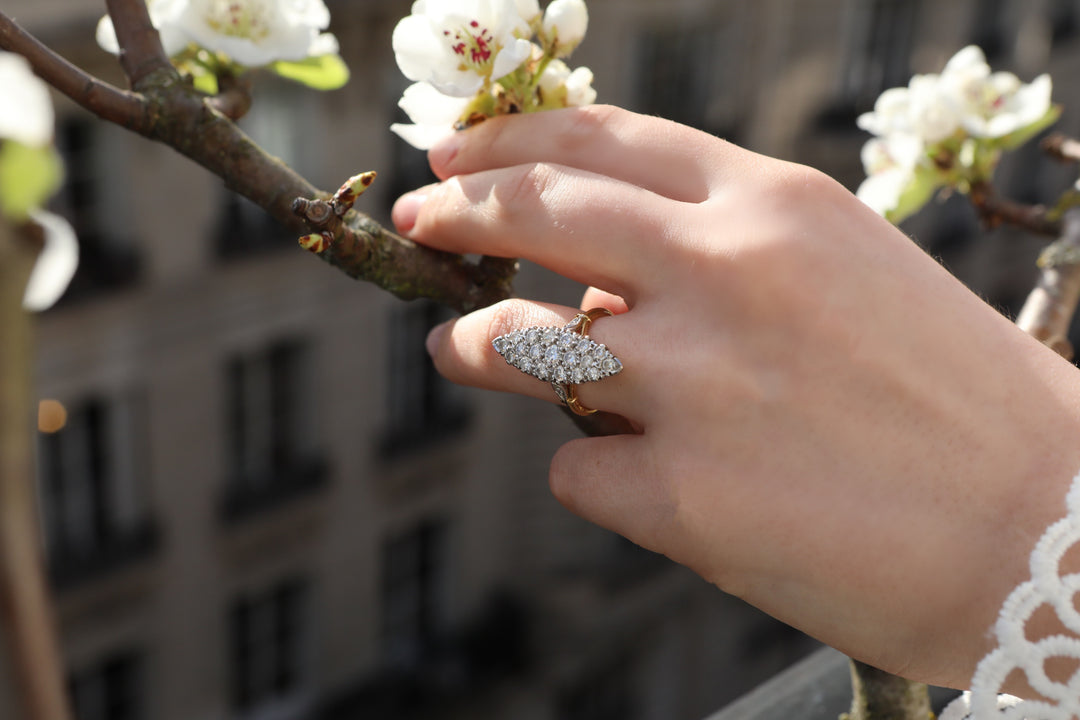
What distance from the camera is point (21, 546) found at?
29 cm

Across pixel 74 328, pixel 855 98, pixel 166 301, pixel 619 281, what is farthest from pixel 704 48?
pixel 619 281

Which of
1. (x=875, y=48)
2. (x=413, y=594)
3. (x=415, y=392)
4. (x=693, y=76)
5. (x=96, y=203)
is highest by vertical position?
(x=875, y=48)

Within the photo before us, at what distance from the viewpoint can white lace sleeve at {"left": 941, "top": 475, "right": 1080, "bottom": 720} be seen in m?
0.87

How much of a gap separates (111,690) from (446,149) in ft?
26.5

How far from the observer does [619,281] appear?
93cm

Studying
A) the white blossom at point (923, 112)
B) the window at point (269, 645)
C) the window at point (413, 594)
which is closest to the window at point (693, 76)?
the window at point (413, 594)

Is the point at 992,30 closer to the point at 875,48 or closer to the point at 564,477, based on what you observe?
the point at 875,48

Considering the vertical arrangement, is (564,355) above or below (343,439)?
above

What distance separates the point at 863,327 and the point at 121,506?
738cm

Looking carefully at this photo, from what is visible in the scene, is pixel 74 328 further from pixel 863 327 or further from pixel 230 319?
pixel 863 327

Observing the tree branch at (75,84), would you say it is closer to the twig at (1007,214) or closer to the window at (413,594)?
the twig at (1007,214)

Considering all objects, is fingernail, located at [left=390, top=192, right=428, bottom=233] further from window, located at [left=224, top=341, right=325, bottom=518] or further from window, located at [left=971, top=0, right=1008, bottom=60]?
window, located at [left=971, top=0, right=1008, bottom=60]

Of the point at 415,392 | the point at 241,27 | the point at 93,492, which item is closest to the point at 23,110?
the point at 241,27

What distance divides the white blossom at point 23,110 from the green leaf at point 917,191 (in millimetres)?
1270
